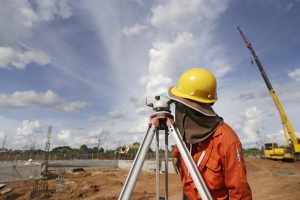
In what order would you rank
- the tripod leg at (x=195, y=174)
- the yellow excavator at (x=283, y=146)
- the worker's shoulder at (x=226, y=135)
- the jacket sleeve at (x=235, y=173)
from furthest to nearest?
the yellow excavator at (x=283, y=146), the worker's shoulder at (x=226, y=135), the jacket sleeve at (x=235, y=173), the tripod leg at (x=195, y=174)

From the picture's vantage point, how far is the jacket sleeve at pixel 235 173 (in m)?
1.51

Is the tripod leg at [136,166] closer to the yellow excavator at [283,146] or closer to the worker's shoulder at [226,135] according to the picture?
the worker's shoulder at [226,135]

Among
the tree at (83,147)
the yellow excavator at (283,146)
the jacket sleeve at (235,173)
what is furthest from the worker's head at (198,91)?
the tree at (83,147)

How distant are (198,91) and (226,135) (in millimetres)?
449

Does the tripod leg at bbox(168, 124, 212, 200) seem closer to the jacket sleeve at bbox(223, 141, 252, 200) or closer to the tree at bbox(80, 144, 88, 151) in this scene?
the jacket sleeve at bbox(223, 141, 252, 200)

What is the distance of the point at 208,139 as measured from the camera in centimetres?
178

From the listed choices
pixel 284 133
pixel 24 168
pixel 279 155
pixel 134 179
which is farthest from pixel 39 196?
pixel 279 155

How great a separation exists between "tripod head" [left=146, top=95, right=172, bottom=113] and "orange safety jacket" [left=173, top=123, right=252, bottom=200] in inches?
16.6

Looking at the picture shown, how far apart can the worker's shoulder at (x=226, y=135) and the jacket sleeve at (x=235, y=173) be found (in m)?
0.03

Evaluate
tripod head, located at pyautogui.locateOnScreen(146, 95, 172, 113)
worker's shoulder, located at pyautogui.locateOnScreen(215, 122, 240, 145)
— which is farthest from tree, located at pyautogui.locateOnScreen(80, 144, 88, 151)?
worker's shoulder, located at pyautogui.locateOnScreen(215, 122, 240, 145)

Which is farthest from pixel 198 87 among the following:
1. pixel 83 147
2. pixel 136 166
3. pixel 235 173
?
pixel 83 147

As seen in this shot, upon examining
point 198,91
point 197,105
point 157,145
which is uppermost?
point 198,91

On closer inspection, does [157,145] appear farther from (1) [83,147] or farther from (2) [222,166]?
(1) [83,147]

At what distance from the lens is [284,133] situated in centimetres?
2142
